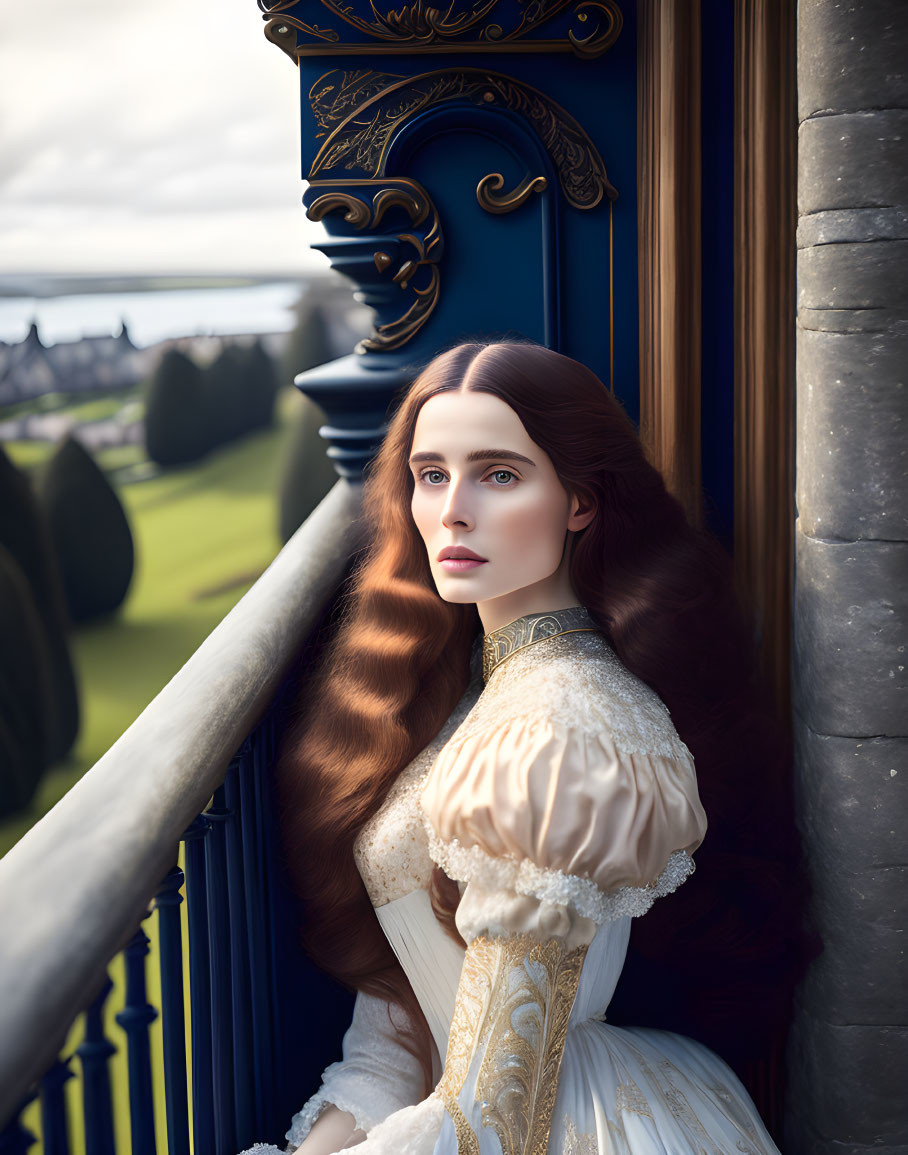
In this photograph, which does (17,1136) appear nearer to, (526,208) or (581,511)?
(581,511)

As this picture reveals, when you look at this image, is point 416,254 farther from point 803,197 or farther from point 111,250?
point 111,250

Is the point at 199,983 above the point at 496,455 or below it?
below

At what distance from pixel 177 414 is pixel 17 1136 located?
8867 millimetres

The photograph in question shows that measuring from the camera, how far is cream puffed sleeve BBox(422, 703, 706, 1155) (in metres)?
1.23

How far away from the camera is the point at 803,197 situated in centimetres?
155

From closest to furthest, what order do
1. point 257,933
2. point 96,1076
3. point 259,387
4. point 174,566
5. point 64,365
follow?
point 96,1076, point 257,933, point 64,365, point 174,566, point 259,387

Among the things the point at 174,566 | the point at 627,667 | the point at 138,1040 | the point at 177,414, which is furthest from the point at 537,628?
the point at 174,566

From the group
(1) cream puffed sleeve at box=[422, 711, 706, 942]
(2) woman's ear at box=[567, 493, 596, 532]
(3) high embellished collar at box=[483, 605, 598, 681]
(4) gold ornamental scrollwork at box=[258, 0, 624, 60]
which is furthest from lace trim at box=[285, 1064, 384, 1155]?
(4) gold ornamental scrollwork at box=[258, 0, 624, 60]

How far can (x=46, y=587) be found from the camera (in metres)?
8.37

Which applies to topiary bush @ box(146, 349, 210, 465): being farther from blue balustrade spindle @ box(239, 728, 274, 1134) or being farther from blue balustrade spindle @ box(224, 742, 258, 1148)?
blue balustrade spindle @ box(224, 742, 258, 1148)

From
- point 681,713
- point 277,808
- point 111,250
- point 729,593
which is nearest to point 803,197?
point 729,593

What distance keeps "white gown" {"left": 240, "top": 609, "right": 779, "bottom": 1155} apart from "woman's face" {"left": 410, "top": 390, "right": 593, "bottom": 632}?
12cm

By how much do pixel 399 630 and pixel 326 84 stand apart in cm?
123

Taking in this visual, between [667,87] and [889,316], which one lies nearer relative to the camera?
[889,316]
